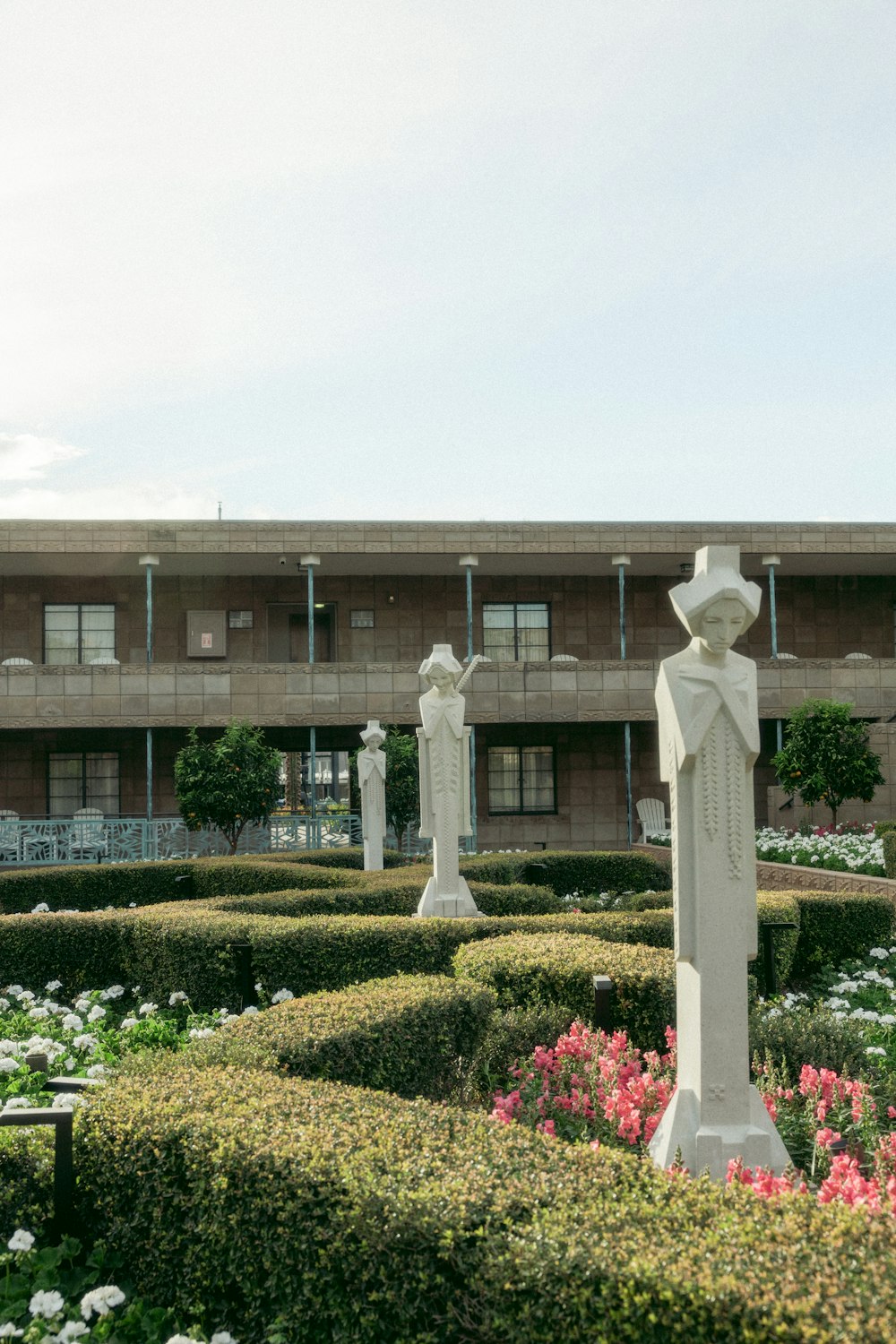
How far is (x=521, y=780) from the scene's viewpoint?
27.0m

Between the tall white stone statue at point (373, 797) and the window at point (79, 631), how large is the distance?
1178 cm

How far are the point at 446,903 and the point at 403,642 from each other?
56.8 feet

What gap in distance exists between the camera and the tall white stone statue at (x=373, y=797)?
605 inches

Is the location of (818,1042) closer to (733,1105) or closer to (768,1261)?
(733,1105)

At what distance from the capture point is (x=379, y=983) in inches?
253

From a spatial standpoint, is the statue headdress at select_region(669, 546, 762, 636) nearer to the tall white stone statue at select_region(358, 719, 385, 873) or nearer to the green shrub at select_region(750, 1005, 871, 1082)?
the green shrub at select_region(750, 1005, 871, 1082)

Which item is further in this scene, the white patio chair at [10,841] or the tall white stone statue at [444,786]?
the white patio chair at [10,841]

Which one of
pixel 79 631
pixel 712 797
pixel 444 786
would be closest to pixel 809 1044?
pixel 712 797

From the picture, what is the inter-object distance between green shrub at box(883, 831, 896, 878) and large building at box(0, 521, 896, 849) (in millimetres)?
10937

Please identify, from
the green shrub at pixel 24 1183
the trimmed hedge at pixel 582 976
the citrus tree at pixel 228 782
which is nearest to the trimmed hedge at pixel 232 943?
the trimmed hedge at pixel 582 976

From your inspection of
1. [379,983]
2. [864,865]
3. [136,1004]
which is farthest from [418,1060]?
[864,865]

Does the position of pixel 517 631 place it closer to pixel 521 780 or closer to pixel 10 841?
pixel 521 780

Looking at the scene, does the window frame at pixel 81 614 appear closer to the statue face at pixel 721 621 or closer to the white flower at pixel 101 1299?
the statue face at pixel 721 621

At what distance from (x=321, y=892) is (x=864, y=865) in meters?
7.60
